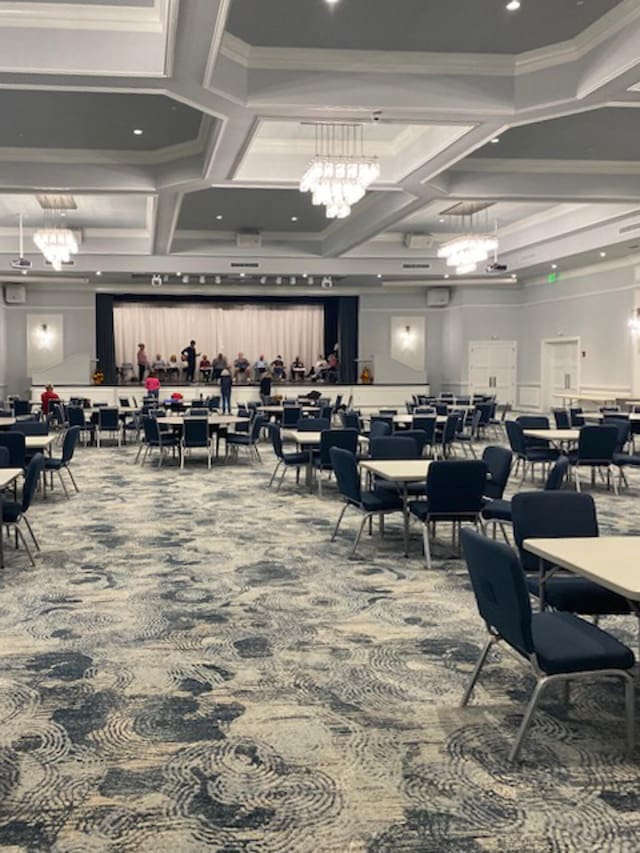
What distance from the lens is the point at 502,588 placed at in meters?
3.05

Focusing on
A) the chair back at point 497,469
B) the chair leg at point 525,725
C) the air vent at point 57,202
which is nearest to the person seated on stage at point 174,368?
the air vent at point 57,202

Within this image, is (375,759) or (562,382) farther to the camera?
(562,382)

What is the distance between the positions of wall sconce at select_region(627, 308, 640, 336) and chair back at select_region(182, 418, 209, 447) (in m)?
11.0

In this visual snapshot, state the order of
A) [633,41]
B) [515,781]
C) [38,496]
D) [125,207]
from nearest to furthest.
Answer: [515,781], [633,41], [38,496], [125,207]

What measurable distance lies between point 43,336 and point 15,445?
17.9m

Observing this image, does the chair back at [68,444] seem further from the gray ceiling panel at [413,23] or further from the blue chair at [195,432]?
the gray ceiling panel at [413,23]

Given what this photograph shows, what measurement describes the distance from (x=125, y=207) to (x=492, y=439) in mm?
9412

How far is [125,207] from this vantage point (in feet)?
53.3

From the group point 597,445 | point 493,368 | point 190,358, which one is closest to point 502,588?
point 597,445

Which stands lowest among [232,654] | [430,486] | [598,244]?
[232,654]

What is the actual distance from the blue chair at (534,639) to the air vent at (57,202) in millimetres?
14244

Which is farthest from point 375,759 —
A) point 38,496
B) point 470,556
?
point 38,496

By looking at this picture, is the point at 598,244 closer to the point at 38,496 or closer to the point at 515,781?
the point at 38,496

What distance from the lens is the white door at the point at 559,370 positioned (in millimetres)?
21234
